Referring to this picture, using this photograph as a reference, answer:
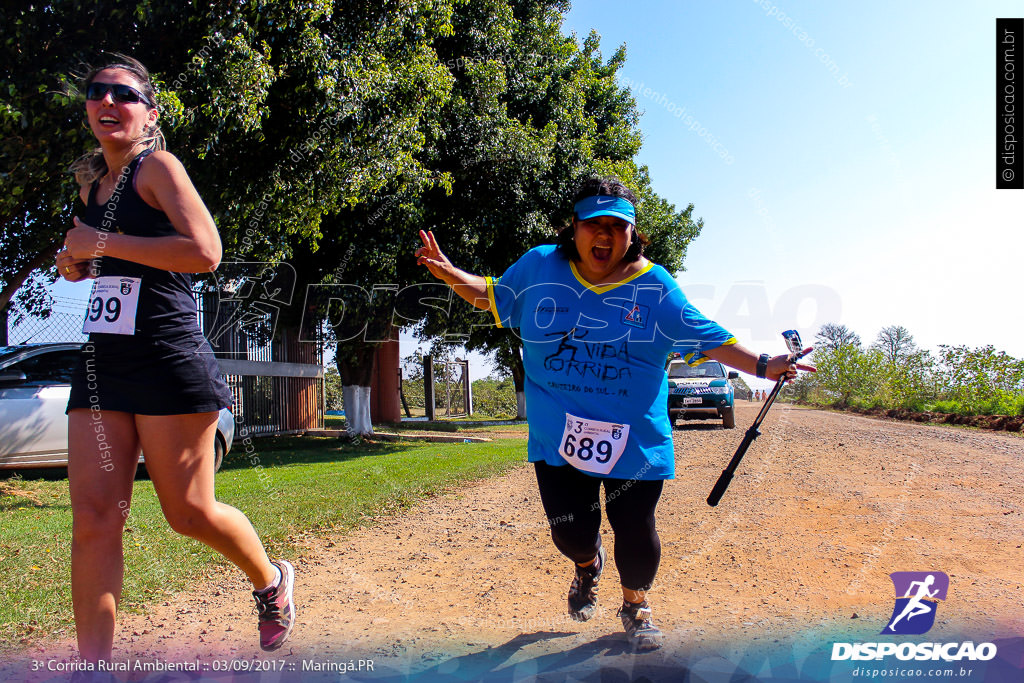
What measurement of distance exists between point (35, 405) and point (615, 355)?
7695 millimetres

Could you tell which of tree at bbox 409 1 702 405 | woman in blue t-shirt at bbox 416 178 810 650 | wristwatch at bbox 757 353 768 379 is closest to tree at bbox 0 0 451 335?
tree at bbox 409 1 702 405

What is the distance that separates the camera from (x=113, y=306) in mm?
2379

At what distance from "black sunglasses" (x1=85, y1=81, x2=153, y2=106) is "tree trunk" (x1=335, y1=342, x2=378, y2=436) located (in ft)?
44.5

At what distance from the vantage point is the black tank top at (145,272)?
238cm

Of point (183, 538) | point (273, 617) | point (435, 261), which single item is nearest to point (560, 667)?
point (273, 617)

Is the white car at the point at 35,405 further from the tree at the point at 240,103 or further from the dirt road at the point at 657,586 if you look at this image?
the dirt road at the point at 657,586

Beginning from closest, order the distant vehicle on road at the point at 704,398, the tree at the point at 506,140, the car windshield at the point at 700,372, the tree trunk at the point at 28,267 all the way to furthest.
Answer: the tree trunk at the point at 28,267 < the tree at the point at 506,140 < the distant vehicle on road at the point at 704,398 < the car windshield at the point at 700,372

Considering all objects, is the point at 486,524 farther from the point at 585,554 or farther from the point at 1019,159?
the point at 1019,159

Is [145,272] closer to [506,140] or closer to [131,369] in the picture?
[131,369]

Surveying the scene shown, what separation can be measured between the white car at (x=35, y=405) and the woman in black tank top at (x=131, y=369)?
5914mm

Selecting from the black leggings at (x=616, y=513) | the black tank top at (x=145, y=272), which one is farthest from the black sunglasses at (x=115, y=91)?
the black leggings at (x=616, y=513)

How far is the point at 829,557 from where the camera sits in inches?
180

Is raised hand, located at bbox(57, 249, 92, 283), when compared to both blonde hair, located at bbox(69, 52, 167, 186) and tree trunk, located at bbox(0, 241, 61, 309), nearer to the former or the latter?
blonde hair, located at bbox(69, 52, 167, 186)

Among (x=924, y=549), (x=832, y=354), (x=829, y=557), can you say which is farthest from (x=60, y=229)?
(x=832, y=354)
